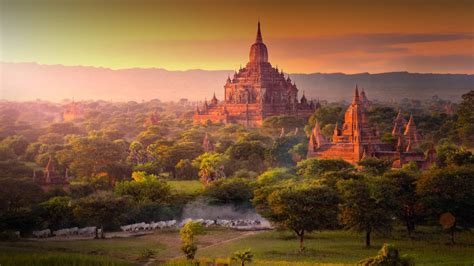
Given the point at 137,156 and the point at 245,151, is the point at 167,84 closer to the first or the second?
the point at 137,156

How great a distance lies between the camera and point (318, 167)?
2520 cm

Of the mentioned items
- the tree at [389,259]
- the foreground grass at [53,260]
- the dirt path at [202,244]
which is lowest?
the dirt path at [202,244]

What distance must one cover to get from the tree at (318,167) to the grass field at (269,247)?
19.8ft

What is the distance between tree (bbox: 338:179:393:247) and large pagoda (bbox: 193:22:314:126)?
103ft

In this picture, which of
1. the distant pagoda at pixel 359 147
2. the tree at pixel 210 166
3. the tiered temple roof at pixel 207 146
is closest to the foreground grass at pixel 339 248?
the tree at pixel 210 166

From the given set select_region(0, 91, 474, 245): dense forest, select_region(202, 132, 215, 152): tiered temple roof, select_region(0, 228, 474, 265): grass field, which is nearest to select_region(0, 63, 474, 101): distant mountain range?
select_region(0, 91, 474, 245): dense forest

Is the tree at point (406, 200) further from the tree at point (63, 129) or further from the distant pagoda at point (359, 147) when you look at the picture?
the tree at point (63, 129)

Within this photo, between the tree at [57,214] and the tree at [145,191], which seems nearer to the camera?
the tree at [57,214]

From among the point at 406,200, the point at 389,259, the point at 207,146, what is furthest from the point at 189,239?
the point at 207,146

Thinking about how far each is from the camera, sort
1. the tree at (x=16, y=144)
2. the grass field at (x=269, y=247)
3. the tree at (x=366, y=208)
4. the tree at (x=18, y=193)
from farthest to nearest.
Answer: the tree at (x=16, y=144) → the tree at (x=18, y=193) → the tree at (x=366, y=208) → the grass field at (x=269, y=247)

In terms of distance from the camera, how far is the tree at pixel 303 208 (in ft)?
55.5

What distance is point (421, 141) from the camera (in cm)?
3728

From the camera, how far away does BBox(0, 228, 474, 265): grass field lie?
15.1 meters

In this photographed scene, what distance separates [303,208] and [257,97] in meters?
34.4
